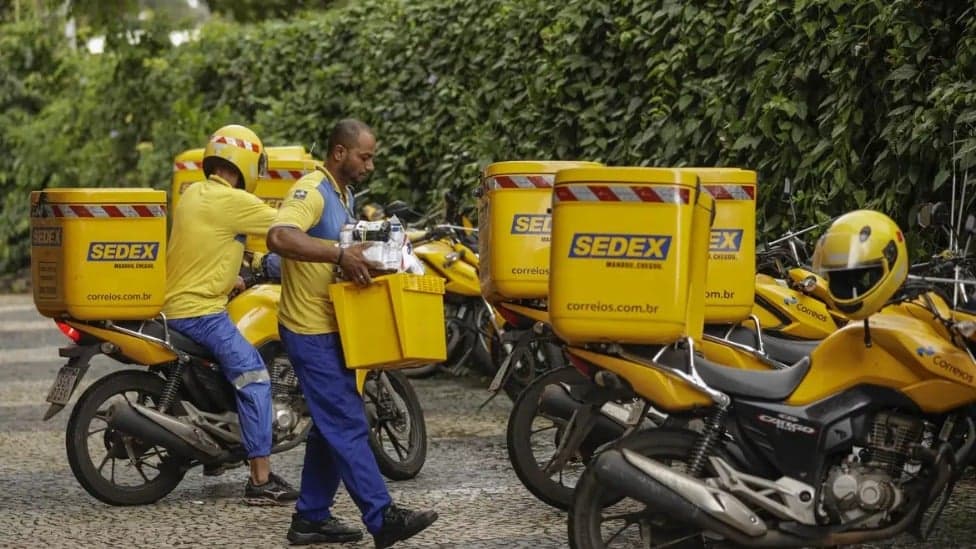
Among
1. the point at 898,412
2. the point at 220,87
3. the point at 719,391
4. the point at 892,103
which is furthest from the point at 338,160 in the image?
the point at 220,87

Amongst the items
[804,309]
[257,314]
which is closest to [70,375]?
[257,314]

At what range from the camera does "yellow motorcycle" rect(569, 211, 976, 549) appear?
5410 millimetres

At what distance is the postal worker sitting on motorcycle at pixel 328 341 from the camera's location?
6.30m

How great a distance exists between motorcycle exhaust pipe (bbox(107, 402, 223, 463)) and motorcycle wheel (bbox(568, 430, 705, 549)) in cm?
263

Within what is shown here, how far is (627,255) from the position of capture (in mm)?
5711

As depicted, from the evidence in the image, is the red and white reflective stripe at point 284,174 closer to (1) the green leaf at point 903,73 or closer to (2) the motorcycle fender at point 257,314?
(2) the motorcycle fender at point 257,314

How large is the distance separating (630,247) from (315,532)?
1.93 metres

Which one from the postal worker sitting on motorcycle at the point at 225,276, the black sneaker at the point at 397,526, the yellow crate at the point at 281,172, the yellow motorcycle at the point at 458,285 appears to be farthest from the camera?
the yellow motorcycle at the point at 458,285

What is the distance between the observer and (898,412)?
5684 millimetres

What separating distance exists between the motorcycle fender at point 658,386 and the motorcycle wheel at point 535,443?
1.38 meters

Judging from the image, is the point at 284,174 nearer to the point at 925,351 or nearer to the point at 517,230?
the point at 517,230

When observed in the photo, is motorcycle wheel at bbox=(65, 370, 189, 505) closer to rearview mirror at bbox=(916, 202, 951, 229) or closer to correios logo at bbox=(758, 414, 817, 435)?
correios logo at bbox=(758, 414, 817, 435)

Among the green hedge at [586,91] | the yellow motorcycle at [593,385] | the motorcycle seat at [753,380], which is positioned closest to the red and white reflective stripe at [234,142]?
the yellow motorcycle at [593,385]

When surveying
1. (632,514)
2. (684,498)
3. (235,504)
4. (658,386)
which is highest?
(658,386)
